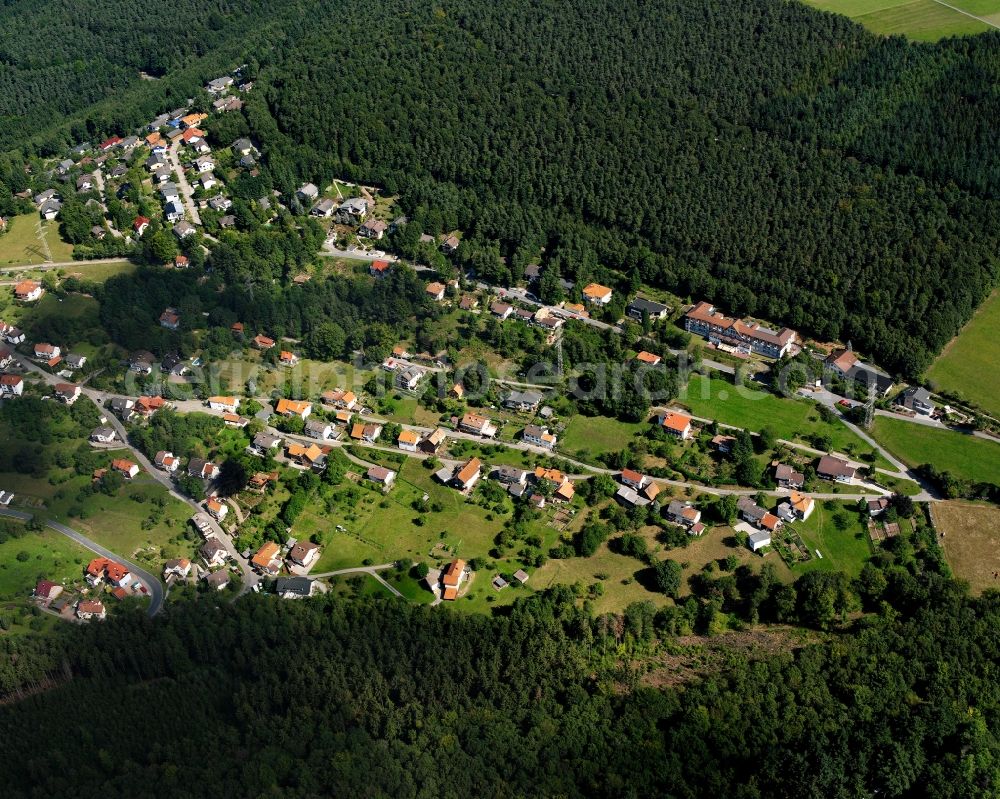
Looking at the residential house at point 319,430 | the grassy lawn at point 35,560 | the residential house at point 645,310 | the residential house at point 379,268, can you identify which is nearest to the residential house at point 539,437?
the residential house at point 319,430

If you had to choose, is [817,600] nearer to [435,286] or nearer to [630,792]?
[630,792]

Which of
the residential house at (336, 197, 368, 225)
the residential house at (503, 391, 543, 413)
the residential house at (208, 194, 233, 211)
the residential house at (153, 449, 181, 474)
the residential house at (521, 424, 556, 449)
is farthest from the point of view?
the residential house at (208, 194, 233, 211)

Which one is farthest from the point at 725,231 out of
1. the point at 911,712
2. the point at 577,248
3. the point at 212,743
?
the point at 212,743

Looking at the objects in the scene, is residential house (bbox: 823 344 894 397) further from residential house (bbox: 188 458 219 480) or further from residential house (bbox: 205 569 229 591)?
residential house (bbox: 205 569 229 591)

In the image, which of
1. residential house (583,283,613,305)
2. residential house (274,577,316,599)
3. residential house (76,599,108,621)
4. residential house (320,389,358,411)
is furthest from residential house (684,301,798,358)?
residential house (76,599,108,621)

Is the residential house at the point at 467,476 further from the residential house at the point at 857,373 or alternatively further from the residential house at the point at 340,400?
the residential house at the point at 857,373

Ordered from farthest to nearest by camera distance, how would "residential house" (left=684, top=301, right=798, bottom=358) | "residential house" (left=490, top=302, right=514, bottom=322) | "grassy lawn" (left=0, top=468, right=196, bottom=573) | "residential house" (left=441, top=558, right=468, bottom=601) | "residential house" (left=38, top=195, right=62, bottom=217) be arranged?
1. "residential house" (left=38, top=195, right=62, bottom=217)
2. "residential house" (left=490, top=302, right=514, bottom=322)
3. "residential house" (left=684, top=301, right=798, bottom=358)
4. "grassy lawn" (left=0, top=468, right=196, bottom=573)
5. "residential house" (left=441, top=558, right=468, bottom=601)
